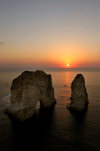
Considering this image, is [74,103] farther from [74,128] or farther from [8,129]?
[8,129]

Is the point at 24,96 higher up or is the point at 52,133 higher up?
the point at 24,96

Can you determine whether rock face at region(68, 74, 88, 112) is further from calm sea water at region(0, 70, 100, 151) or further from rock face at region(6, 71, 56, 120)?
rock face at region(6, 71, 56, 120)

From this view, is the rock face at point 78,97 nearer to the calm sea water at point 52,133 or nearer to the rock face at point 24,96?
the calm sea water at point 52,133

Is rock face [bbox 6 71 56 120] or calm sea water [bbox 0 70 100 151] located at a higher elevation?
rock face [bbox 6 71 56 120]

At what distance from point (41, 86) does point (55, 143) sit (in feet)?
78.8

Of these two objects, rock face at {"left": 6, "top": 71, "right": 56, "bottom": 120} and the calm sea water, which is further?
rock face at {"left": 6, "top": 71, "right": 56, "bottom": 120}

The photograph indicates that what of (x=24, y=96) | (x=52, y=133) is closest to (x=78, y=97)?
(x=24, y=96)

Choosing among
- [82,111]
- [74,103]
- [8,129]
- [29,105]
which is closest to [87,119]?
Result: [82,111]

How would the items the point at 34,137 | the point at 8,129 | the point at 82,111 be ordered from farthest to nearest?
the point at 82,111 → the point at 8,129 → the point at 34,137

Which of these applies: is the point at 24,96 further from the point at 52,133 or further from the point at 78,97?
the point at 78,97

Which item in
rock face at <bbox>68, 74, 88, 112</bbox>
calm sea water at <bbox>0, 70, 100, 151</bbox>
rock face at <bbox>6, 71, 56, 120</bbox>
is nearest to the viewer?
calm sea water at <bbox>0, 70, 100, 151</bbox>

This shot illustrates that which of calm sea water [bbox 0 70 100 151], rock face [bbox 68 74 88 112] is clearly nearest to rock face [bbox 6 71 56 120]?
calm sea water [bbox 0 70 100 151]

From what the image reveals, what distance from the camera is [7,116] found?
1351 inches

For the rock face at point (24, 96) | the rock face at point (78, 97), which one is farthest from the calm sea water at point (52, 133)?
the rock face at point (78, 97)
